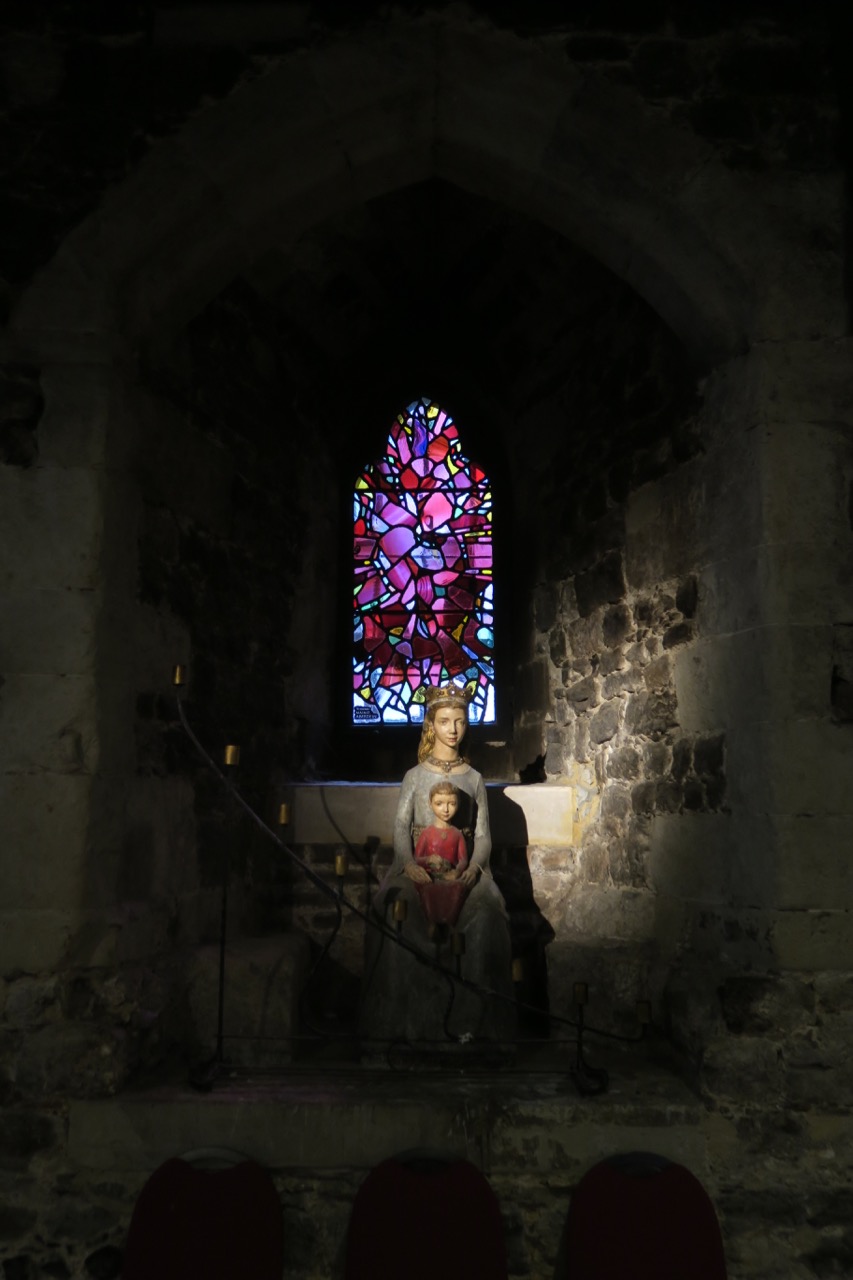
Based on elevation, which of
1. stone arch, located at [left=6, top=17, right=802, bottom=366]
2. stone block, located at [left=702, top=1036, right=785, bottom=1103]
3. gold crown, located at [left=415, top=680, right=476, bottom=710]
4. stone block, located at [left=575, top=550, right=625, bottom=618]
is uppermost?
stone arch, located at [left=6, top=17, right=802, bottom=366]

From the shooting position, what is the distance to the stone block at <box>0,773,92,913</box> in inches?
137

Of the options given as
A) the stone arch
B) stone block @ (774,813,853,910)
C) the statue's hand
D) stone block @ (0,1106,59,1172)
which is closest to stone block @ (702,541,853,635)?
stone block @ (774,813,853,910)

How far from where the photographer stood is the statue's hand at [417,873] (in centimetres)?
412

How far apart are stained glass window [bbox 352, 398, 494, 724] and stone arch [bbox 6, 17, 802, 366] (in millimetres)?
1970

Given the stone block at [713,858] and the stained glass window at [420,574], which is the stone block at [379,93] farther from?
the stone block at [713,858]

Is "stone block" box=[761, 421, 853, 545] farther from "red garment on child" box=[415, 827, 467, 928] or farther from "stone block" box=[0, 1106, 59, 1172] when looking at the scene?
"stone block" box=[0, 1106, 59, 1172]

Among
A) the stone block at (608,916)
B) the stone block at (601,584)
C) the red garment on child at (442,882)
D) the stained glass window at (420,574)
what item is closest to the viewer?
the red garment on child at (442,882)

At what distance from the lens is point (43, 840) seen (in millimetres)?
3508

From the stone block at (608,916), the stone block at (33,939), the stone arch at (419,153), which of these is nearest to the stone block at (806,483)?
the stone arch at (419,153)

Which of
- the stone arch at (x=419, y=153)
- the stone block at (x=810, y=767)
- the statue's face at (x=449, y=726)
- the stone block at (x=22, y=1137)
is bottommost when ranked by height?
the stone block at (x=22, y=1137)

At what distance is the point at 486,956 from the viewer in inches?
157

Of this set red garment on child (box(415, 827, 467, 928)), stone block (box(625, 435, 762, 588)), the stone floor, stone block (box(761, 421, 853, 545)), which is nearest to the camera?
the stone floor

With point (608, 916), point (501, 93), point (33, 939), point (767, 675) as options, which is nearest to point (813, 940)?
point (767, 675)

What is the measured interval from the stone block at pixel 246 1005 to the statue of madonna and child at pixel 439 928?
1.03 feet
